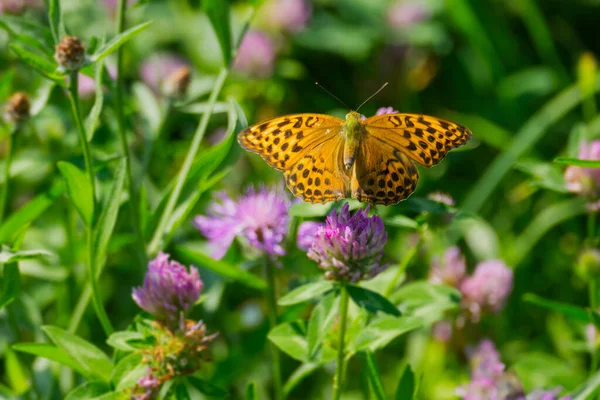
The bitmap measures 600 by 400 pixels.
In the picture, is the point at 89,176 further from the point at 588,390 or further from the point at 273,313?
the point at 588,390

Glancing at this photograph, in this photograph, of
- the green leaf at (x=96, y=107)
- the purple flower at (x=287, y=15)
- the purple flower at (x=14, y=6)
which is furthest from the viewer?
the purple flower at (x=287, y=15)

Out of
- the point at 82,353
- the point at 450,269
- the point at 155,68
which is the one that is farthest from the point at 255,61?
the point at 82,353

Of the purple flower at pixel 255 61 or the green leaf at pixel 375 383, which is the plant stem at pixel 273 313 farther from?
the purple flower at pixel 255 61

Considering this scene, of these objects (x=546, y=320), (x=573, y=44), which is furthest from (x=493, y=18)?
(x=546, y=320)

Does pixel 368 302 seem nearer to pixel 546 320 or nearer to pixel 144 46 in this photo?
pixel 546 320

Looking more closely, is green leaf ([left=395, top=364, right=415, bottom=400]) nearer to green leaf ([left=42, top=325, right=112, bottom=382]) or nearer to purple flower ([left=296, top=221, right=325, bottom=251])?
purple flower ([left=296, top=221, right=325, bottom=251])

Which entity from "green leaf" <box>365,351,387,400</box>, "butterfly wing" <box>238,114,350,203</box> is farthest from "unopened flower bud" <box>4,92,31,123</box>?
"green leaf" <box>365,351,387,400</box>

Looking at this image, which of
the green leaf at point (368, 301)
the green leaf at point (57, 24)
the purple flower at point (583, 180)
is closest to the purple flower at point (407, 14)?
the purple flower at point (583, 180)
